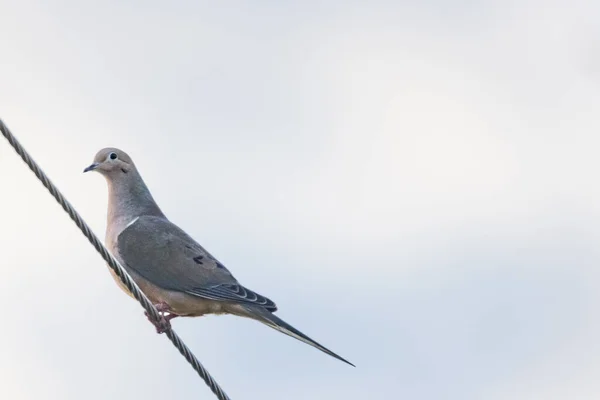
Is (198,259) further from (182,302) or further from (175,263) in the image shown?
(182,302)

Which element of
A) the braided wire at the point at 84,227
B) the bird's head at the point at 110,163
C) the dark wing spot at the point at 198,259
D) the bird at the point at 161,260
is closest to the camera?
the braided wire at the point at 84,227

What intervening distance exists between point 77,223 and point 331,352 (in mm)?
1678

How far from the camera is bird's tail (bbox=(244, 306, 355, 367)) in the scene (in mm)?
6441

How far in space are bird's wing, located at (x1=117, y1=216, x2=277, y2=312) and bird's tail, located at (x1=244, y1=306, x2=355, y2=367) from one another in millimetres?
79

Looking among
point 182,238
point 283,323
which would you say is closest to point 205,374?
point 283,323

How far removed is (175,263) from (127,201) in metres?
0.85

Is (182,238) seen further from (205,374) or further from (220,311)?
(205,374)

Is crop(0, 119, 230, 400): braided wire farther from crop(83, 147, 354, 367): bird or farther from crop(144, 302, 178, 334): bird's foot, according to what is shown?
crop(83, 147, 354, 367): bird

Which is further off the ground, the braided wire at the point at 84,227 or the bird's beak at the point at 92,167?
the bird's beak at the point at 92,167

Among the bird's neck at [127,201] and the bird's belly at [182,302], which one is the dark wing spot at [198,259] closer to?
the bird's belly at [182,302]

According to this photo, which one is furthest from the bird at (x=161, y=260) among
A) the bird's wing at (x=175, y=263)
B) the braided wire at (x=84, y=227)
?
the braided wire at (x=84, y=227)

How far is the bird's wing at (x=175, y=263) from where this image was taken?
25.7ft

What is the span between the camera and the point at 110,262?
5.29 m

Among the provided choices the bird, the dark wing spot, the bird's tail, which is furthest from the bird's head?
the bird's tail
